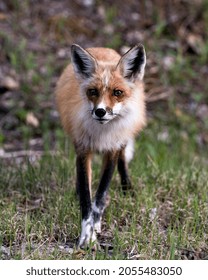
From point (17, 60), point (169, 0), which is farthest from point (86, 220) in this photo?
point (169, 0)

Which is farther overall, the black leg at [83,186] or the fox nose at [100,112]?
the black leg at [83,186]

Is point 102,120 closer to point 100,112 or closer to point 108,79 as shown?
point 100,112

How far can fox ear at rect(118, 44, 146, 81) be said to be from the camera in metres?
6.08

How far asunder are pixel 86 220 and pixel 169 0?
884cm

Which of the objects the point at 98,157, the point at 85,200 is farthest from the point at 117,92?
the point at 98,157

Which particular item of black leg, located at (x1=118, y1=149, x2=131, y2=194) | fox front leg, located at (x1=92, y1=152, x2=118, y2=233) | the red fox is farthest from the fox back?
black leg, located at (x1=118, y1=149, x2=131, y2=194)

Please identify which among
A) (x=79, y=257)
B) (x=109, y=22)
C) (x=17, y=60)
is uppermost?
(x=109, y=22)

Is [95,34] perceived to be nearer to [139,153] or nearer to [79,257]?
[139,153]

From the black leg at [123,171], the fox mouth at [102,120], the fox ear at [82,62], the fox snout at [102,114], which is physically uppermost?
the fox ear at [82,62]

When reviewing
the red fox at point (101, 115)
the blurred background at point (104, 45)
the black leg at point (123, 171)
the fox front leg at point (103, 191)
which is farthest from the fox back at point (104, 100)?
the blurred background at point (104, 45)

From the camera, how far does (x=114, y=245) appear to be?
5.70 m

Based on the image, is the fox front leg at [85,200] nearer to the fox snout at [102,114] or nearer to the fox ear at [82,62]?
the fox snout at [102,114]

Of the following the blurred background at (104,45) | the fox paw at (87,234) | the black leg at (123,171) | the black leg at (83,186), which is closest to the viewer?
the fox paw at (87,234)

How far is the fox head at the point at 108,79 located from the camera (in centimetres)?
581
